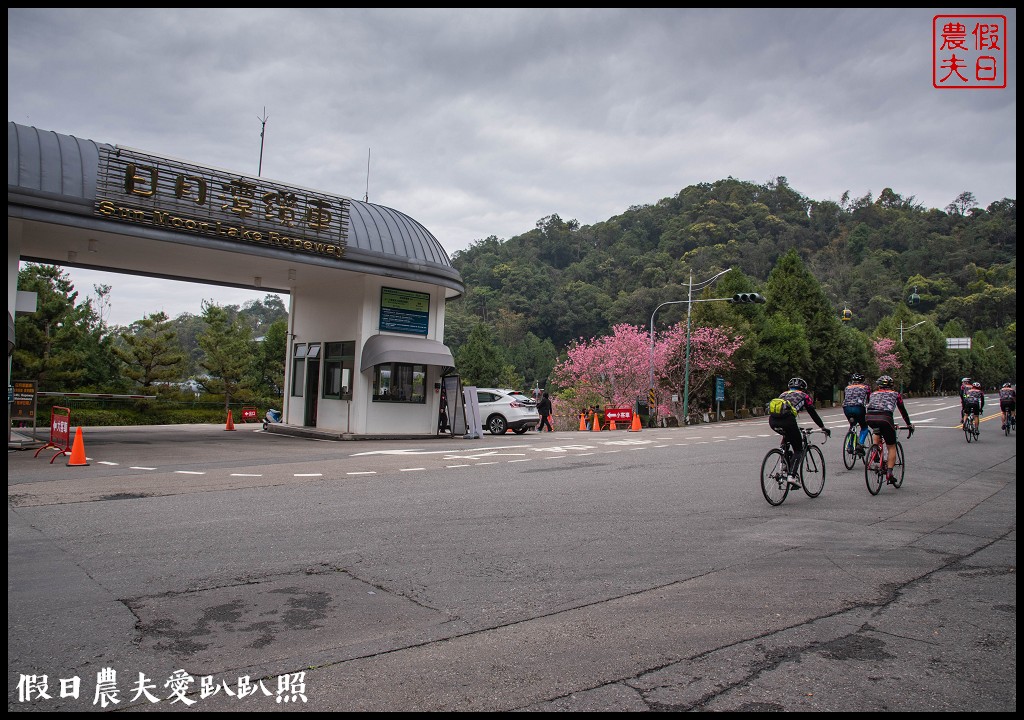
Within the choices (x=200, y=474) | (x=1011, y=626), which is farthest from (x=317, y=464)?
(x=1011, y=626)

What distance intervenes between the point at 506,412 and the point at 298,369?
7405 mm

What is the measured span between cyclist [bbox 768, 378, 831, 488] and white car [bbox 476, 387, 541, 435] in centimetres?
1640

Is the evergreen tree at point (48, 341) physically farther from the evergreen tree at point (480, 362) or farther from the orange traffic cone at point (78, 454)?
the evergreen tree at point (480, 362)

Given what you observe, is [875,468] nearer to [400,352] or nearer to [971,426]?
[971,426]

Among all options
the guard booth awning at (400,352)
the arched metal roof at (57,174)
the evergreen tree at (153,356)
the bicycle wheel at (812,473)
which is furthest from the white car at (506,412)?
the bicycle wheel at (812,473)

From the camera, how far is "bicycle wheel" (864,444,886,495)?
11.2 m

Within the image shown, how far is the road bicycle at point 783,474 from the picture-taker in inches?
392

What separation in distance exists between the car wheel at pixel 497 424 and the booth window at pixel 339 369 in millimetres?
6078

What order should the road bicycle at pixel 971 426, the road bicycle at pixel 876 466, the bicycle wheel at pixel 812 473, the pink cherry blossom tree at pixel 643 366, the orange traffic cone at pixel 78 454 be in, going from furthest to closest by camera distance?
1. the pink cherry blossom tree at pixel 643 366
2. the road bicycle at pixel 971 426
3. the orange traffic cone at pixel 78 454
4. the road bicycle at pixel 876 466
5. the bicycle wheel at pixel 812 473

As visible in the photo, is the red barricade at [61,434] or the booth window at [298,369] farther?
the booth window at [298,369]

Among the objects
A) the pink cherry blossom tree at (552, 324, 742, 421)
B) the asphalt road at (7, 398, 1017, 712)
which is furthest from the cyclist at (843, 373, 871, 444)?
the pink cherry blossom tree at (552, 324, 742, 421)

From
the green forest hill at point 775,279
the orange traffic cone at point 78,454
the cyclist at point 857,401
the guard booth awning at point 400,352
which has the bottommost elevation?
the orange traffic cone at point 78,454

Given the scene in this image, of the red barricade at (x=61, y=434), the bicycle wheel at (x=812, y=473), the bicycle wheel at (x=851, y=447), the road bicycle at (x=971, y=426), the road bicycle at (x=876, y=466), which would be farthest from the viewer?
the road bicycle at (x=971, y=426)

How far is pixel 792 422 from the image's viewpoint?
9.81 metres
